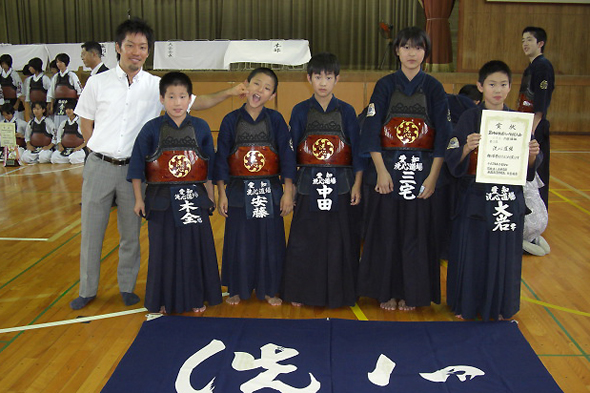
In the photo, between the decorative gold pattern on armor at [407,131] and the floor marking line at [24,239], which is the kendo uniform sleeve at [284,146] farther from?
the floor marking line at [24,239]

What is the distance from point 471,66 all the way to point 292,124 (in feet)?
28.0

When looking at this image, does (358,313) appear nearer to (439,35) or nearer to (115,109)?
(115,109)

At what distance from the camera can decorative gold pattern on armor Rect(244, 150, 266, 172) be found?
301 centimetres

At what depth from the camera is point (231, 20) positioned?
1355 cm

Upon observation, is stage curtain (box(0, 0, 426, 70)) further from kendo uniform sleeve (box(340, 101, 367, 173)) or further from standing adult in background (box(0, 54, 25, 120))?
kendo uniform sleeve (box(340, 101, 367, 173))

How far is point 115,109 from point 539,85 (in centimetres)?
333

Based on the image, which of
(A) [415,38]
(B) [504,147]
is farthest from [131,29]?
(B) [504,147]

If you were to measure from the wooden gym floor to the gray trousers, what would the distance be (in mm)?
185

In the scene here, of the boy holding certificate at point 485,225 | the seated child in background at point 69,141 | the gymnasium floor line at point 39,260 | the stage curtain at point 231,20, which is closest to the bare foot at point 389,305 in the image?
the boy holding certificate at point 485,225

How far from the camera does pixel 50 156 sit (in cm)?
835

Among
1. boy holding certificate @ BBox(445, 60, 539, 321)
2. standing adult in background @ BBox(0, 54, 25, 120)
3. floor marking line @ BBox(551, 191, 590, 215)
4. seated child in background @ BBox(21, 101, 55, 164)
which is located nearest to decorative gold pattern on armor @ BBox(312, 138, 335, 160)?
boy holding certificate @ BBox(445, 60, 539, 321)

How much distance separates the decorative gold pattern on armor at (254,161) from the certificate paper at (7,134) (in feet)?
20.2

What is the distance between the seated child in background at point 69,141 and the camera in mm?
8305

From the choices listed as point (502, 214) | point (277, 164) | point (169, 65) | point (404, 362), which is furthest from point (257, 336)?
point (169, 65)
